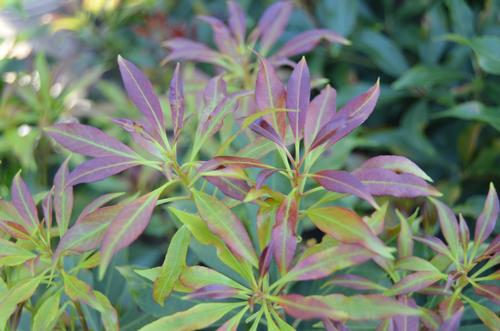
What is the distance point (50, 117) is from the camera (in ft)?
4.62

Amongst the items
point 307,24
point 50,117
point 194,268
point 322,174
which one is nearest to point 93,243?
point 194,268

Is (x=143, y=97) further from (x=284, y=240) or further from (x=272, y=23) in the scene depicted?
(x=272, y=23)

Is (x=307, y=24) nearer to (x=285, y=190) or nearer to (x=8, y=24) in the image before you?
(x=285, y=190)

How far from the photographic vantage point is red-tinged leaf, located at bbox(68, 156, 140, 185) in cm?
64

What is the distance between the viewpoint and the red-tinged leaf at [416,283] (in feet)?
2.19

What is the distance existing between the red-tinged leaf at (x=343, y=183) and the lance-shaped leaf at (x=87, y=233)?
0.71 ft

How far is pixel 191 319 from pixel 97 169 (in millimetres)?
181

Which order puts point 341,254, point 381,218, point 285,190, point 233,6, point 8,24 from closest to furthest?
point 341,254 < point 381,218 < point 285,190 < point 233,6 < point 8,24

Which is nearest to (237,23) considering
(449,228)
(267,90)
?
(267,90)

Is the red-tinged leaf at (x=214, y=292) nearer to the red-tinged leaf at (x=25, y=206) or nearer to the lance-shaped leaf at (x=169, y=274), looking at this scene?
the lance-shaped leaf at (x=169, y=274)

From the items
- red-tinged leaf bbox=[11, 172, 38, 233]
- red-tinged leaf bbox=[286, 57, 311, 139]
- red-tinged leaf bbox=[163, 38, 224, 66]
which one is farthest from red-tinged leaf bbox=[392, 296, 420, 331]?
red-tinged leaf bbox=[163, 38, 224, 66]

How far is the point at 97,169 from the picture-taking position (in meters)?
0.64

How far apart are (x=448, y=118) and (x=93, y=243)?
1.14 meters

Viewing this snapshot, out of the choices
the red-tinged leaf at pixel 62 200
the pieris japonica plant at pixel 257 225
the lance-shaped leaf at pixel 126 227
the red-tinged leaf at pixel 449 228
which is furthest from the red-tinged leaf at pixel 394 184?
the red-tinged leaf at pixel 62 200
